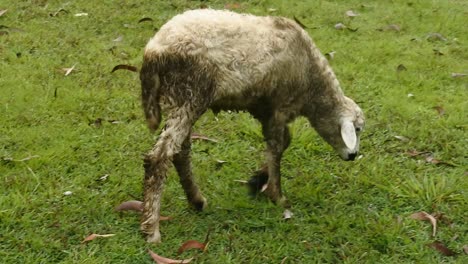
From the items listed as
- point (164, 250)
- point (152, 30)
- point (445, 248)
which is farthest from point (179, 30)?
point (152, 30)

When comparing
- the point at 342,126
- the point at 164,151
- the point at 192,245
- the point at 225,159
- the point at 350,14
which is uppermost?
the point at 164,151

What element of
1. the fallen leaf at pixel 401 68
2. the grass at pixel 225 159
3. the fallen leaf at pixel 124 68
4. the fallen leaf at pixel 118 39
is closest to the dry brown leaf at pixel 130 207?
the grass at pixel 225 159

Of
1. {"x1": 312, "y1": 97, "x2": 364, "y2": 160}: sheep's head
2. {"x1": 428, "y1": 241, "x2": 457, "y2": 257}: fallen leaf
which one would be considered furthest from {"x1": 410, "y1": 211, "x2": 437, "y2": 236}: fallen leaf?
{"x1": 312, "y1": 97, "x2": 364, "y2": 160}: sheep's head

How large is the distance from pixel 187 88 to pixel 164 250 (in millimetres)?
1074

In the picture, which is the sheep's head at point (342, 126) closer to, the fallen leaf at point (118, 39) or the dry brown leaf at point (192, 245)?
the dry brown leaf at point (192, 245)

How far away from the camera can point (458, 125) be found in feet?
20.0

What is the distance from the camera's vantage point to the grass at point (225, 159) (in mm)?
4316

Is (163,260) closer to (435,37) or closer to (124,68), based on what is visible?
(124,68)

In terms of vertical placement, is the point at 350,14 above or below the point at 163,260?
below

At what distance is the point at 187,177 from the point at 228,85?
0.81 meters

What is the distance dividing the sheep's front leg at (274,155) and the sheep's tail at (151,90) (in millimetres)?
897

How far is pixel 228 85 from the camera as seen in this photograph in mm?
4184

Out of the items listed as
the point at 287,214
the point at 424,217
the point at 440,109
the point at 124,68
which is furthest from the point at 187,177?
the point at 440,109

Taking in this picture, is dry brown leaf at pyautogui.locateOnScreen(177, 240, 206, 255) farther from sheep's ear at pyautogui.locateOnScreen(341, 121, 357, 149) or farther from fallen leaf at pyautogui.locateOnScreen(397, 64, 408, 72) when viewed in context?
fallen leaf at pyautogui.locateOnScreen(397, 64, 408, 72)
